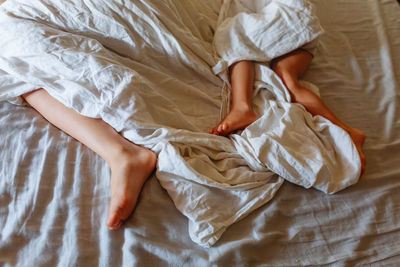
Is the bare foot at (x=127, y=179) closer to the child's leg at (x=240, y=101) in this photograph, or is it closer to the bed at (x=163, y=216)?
the bed at (x=163, y=216)

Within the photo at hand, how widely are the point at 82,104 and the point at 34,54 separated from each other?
0.17m

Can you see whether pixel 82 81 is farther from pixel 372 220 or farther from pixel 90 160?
pixel 372 220

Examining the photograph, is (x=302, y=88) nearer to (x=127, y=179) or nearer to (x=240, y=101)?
(x=240, y=101)

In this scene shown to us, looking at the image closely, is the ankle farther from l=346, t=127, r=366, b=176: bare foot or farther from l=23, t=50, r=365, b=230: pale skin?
l=346, t=127, r=366, b=176: bare foot

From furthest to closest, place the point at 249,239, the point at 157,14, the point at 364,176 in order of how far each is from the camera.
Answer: the point at 157,14, the point at 364,176, the point at 249,239

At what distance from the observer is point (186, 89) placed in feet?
2.70

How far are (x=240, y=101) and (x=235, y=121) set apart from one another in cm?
8

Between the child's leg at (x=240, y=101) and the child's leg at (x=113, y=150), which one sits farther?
the child's leg at (x=240, y=101)

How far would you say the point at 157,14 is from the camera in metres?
0.82

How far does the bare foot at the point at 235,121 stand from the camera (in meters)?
0.76

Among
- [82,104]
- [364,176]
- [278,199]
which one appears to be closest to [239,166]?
[278,199]

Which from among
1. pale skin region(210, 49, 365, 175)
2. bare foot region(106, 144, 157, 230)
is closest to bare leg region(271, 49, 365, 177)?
pale skin region(210, 49, 365, 175)

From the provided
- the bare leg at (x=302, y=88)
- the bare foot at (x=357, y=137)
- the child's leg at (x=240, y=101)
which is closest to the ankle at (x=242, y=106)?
the child's leg at (x=240, y=101)

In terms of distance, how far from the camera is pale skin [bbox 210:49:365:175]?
0.77 m
